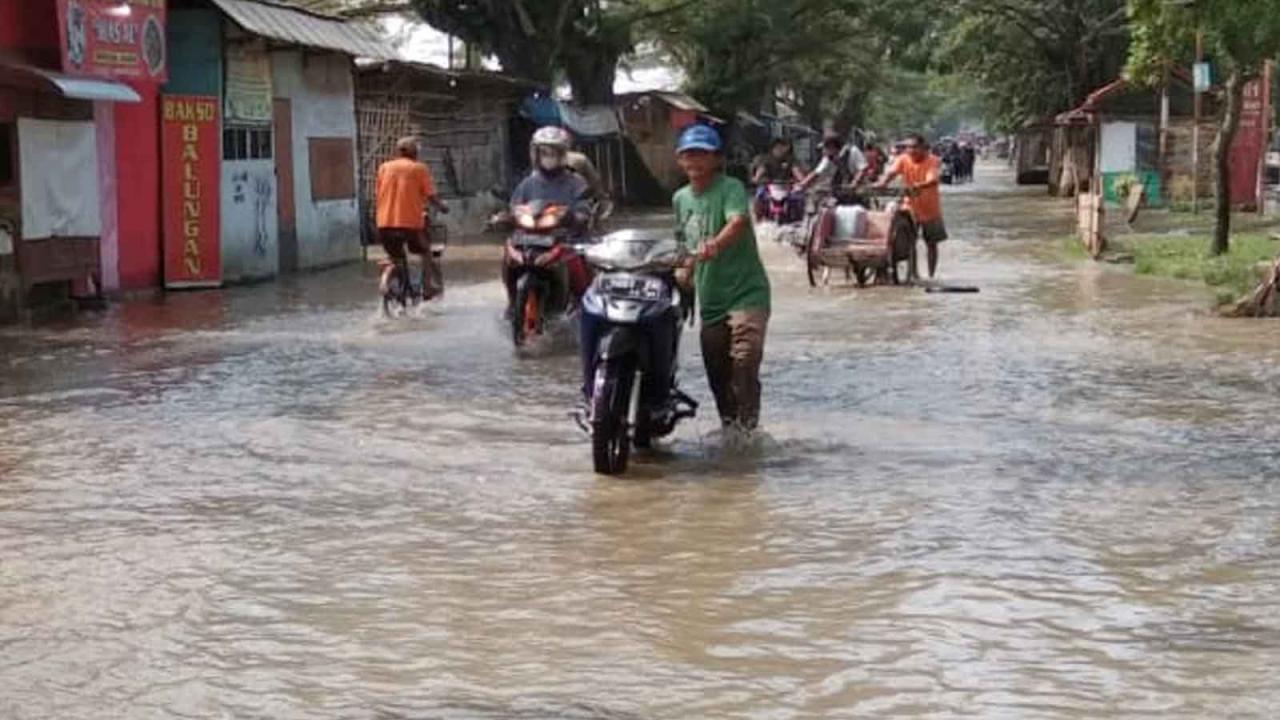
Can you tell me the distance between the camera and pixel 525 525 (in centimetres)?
701

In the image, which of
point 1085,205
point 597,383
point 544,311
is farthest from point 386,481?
point 1085,205

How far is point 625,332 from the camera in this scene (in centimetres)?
799

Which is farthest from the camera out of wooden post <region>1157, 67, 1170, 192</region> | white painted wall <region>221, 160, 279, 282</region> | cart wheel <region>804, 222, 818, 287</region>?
wooden post <region>1157, 67, 1170, 192</region>

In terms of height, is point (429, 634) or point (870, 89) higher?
point (870, 89)

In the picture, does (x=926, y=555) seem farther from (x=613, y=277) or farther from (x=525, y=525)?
(x=613, y=277)

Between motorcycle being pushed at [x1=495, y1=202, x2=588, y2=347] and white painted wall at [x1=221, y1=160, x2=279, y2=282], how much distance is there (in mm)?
7599

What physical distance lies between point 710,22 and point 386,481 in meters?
38.1

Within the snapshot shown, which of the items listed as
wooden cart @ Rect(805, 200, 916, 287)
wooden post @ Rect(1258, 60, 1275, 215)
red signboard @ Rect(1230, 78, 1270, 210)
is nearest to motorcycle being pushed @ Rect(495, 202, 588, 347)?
wooden cart @ Rect(805, 200, 916, 287)

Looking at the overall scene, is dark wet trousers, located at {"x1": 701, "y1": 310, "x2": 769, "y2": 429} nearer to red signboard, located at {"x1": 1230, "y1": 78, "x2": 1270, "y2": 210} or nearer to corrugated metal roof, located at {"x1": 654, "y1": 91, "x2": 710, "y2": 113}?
red signboard, located at {"x1": 1230, "y1": 78, "x2": 1270, "y2": 210}

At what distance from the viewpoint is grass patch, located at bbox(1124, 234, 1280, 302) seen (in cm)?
1692

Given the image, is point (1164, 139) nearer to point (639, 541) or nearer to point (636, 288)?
point (636, 288)

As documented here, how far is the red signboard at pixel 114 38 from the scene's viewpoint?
15.5 meters

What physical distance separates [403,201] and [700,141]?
7364 mm

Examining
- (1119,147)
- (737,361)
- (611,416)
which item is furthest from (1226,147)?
(1119,147)
